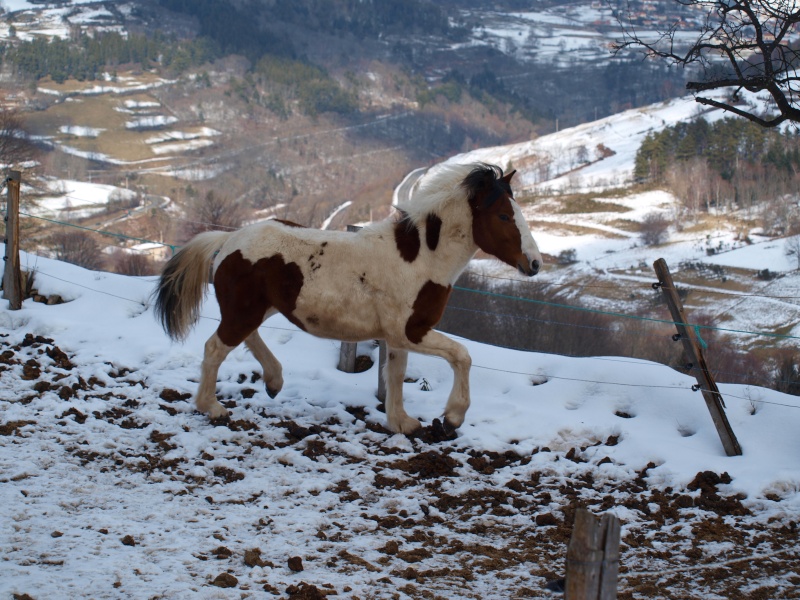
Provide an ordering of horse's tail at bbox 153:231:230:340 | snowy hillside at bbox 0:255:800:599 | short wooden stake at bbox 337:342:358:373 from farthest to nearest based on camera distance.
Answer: short wooden stake at bbox 337:342:358:373 < horse's tail at bbox 153:231:230:340 < snowy hillside at bbox 0:255:800:599

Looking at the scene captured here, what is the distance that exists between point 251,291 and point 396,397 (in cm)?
168

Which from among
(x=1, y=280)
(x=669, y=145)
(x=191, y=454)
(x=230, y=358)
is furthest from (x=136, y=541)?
(x=669, y=145)

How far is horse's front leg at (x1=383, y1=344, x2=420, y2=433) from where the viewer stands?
24.2 feet

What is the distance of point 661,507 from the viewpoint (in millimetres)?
6004

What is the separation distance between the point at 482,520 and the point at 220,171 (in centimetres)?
15755

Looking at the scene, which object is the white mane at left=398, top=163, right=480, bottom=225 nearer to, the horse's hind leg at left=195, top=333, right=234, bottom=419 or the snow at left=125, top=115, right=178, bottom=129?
the horse's hind leg at left=195, top=333, right=234, bottom=419

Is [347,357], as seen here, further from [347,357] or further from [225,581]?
[225,581]

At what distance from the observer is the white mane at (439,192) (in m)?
7.08

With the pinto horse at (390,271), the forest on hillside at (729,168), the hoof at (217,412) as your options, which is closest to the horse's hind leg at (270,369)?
the pinto horse at (390,271)

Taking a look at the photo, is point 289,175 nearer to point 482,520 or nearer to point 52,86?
point 52,86

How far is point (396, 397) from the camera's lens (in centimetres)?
739

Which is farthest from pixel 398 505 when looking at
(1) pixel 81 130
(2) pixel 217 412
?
(1) pixel 81 130

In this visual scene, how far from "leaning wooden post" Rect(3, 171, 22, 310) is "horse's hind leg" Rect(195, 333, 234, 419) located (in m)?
4.02

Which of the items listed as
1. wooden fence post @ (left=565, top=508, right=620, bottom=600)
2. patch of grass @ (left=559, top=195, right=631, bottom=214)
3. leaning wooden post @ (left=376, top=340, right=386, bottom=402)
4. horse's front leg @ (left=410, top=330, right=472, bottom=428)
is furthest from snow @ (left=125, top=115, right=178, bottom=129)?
wooden fence post @ (left=565, top=508, right=620, bottom=600)
